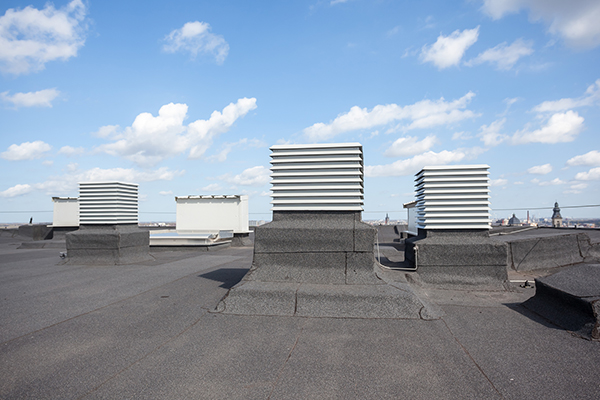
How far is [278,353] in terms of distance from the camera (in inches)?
154

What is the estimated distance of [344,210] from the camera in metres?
6.46

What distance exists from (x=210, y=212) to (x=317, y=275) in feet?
45.6

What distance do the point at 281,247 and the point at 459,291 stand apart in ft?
12.6

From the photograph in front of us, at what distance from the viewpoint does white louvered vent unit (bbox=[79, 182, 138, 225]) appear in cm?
1155

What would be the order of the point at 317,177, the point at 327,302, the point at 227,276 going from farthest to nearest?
1. the point at 227,276
2. the point at 317,177
3. the point at 327,302

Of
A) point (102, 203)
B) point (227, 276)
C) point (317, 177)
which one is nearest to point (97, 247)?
point (102, 203)

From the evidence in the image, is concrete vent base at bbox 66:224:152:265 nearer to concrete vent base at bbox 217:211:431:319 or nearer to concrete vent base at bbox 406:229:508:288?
concrete vent base at bbox 217:211:431:319

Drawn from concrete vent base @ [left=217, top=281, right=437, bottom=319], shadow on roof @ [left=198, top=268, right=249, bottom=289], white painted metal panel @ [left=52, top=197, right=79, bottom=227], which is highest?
white painted metal panel @ [left=52, top=197, right=79, bottom=227]

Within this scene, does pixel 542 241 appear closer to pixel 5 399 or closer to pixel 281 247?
pixel 281 247

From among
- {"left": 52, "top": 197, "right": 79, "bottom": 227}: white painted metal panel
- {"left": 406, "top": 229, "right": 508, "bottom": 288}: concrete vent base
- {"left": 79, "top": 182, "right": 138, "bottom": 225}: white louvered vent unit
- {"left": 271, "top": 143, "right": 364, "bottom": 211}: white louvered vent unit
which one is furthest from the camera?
{"left": 52, "top": 197, "right": 79, "bottom": 227}: white painted metal panel

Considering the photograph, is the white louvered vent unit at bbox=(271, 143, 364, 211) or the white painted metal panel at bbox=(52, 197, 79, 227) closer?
the white louvered vent unit at bbox=(271, 143, 364, 211)

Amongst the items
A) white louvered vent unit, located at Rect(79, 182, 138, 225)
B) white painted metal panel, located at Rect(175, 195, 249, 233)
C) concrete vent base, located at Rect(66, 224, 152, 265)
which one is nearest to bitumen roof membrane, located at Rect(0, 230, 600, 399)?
concrete vent base, located at Rect(66, 224, 152, 265)

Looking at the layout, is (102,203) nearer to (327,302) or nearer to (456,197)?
(327,302)

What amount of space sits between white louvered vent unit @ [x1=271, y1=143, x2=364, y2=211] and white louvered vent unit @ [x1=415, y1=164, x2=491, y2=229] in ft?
7.46
